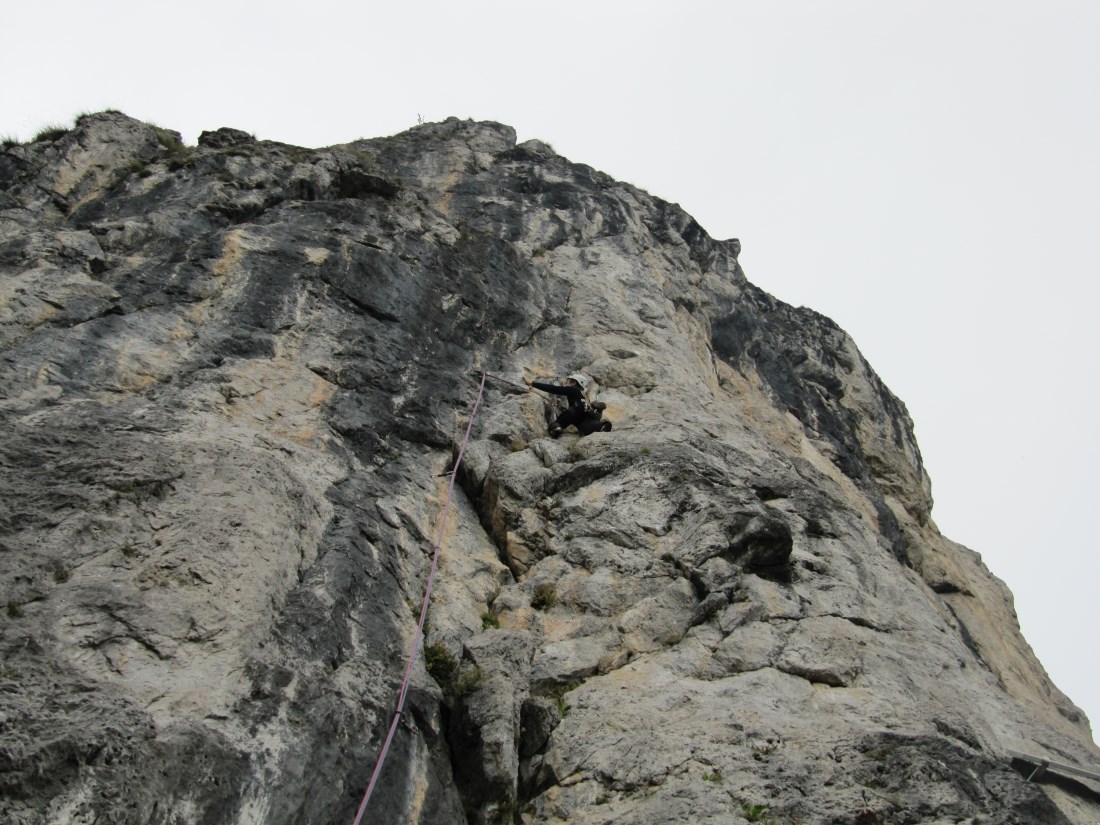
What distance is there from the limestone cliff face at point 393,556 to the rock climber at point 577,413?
43 cm

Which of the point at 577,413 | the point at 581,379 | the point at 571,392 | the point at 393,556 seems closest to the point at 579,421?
the point at 577,413

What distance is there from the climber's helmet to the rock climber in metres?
0.19

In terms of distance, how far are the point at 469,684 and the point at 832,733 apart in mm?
3344

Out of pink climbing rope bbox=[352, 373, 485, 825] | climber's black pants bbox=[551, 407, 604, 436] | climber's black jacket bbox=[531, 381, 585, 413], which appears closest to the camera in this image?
pink climbing rope bbox=[352, 373, 485, 825]

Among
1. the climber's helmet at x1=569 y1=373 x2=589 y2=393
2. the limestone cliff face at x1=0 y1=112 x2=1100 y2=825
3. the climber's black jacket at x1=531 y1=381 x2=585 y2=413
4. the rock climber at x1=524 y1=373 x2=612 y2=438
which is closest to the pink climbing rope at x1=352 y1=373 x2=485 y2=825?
the limestone cliff face at x1=0 y1=112 x2=1100 y2=825

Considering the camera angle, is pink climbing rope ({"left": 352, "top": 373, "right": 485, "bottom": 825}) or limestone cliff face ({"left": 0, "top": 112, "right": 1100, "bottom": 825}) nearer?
limestone cliff face ({"left": 0, "top": 112, "right": 1100, "bottom": 825})

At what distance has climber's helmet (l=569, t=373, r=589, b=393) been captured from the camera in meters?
14.0

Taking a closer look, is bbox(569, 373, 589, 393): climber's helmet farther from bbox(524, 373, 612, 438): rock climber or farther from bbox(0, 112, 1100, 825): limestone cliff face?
bbox(0, 112, 1100, 825): limestone cliff face

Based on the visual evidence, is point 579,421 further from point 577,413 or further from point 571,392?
point 571,392

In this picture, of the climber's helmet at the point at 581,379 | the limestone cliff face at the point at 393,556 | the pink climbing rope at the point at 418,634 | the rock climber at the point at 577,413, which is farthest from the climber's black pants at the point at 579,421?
the pink climbing rope at the point at 418,634

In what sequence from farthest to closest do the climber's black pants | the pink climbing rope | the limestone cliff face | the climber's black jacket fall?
the climber's black jacket → the climber's black pants → the pink climbing rope → the limestone cliff face

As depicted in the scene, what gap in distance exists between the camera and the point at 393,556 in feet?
31.4

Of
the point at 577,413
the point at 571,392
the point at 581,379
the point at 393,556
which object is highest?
the point at 581,379

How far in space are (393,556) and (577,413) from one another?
→ 4566 mm
